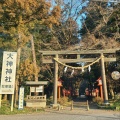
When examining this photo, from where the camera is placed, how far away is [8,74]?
15.0 m

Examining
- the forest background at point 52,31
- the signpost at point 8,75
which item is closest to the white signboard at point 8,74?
the signpost at point 8,75

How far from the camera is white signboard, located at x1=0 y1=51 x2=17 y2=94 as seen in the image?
14.7 meters

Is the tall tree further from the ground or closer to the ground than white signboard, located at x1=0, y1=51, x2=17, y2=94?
further from the ground

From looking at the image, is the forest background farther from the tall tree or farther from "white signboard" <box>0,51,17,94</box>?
"white signboard" <box>0,51,17,94</box>

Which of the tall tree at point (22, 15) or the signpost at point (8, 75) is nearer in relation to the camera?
the signpost at point (8, 75)

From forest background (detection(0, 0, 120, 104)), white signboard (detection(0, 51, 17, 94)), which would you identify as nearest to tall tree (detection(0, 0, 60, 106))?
forest background (detection(0, 0, 120, 104))

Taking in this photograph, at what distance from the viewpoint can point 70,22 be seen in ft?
98.3

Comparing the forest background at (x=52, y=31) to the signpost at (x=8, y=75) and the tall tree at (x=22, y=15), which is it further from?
the signpost at (x=8, y=75)

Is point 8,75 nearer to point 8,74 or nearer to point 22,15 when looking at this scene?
point 8,74

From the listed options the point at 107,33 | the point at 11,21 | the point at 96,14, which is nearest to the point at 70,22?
the point at 96,14

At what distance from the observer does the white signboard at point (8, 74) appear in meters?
14.7

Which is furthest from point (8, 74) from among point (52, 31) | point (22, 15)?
point (52, 31)

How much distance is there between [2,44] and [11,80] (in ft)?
38.8

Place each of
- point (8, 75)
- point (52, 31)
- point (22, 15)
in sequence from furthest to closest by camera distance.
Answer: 1. point (52, 31)
2. point (22, 15)
3. point (8, 75)
